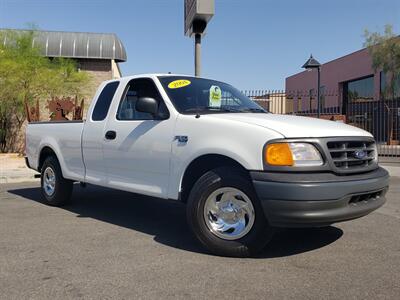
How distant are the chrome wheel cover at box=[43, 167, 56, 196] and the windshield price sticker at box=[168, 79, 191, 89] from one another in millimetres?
2812

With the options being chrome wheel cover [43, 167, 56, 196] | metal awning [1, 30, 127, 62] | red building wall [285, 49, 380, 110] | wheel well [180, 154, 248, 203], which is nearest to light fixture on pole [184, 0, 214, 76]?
chrome wheel cover [43, 167, 56, 196]

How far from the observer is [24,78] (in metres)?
17.0

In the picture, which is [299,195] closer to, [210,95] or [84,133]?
[210,95]

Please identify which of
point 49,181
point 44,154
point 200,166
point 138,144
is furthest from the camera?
point 44,154

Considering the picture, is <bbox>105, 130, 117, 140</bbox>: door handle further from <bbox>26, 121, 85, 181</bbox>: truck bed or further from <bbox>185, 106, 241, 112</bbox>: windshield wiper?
<bbox>185, 106, 241, 112</bbox>: windshield wiper

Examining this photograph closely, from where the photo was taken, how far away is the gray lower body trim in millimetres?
4195

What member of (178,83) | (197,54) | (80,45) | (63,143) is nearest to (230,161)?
(178,83)

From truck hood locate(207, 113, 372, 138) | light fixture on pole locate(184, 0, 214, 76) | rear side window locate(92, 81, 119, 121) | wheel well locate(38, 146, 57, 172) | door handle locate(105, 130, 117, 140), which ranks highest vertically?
light fixture on pole locate(184, 0, 214, 76)

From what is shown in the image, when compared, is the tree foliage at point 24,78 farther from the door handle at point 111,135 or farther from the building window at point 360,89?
the building window at point 360,89

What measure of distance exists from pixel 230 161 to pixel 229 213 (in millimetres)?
515

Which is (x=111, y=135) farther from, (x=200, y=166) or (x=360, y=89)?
(x=360, y=89)

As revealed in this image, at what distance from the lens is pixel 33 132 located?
26.3ft

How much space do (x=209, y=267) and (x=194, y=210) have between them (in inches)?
25.6

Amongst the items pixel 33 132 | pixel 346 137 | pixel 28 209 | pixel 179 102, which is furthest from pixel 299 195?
pixel 33 132
